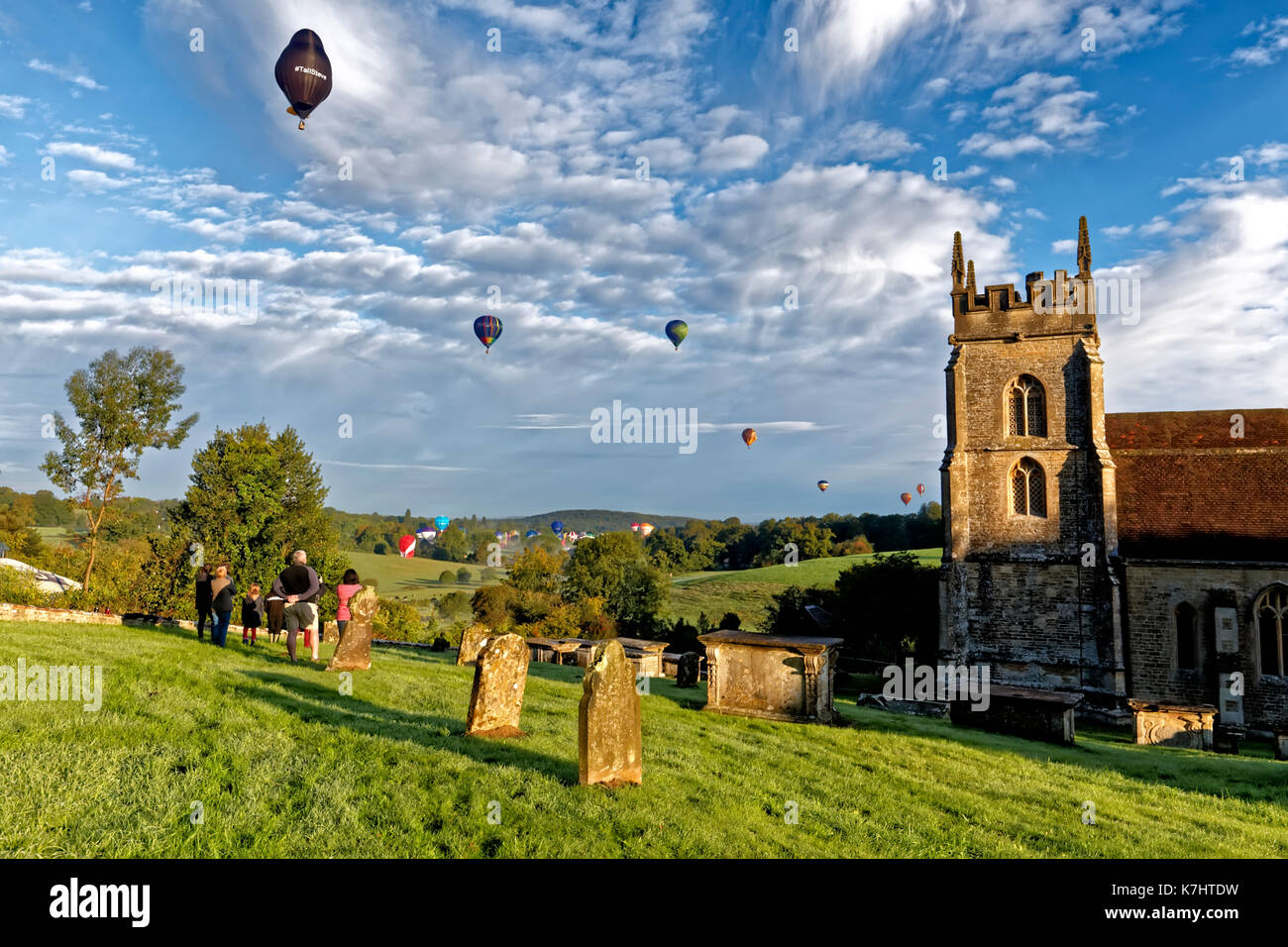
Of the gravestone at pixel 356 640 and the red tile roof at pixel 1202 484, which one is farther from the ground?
the red tile roof at pixel 1202 484

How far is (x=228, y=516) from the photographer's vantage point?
41188mm

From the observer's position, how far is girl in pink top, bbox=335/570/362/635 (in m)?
14.5

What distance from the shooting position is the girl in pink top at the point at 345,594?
571 inches

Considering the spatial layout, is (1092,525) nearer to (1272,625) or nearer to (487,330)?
(1272,625)

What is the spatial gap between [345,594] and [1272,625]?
28110 mm

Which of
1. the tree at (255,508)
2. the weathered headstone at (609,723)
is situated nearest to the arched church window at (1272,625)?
the weathered headstone at (609,723)

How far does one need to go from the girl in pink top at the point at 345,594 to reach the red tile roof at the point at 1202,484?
25.3 metres

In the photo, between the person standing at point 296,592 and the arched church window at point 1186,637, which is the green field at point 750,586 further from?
A: the person standing at point 296,592

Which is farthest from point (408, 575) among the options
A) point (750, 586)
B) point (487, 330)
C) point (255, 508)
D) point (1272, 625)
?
point (1272, 625)

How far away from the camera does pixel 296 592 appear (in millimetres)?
14156

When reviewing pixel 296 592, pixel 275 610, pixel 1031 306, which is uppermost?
pixel 1031 306
